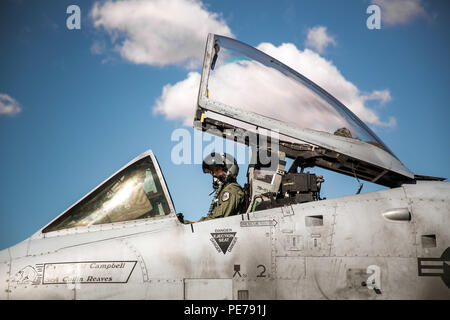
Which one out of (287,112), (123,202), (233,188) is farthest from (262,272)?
(287,112)

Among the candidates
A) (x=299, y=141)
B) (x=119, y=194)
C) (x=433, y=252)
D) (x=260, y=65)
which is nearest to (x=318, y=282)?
(x=433, y=252)

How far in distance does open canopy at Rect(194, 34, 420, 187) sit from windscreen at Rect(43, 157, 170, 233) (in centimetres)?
123

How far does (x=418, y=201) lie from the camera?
16.9 feet

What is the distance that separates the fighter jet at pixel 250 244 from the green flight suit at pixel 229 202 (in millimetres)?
460

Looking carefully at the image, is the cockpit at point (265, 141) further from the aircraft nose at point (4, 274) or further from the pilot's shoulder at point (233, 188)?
the aircraft nose at point (4, 274)

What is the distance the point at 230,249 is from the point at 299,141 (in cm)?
195

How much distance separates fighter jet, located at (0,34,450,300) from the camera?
467 centimetres

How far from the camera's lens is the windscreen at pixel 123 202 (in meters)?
5.24

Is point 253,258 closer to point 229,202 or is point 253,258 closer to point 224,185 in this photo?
point 229,202

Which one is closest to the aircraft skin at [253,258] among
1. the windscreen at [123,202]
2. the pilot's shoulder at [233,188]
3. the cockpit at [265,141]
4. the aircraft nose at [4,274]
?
the aircraft nose at [4,274]

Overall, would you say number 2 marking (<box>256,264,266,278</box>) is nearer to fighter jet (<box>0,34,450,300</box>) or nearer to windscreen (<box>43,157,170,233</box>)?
fighter jet (<box>0,34,450,300</box>)

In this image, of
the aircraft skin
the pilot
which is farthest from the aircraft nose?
the pilot
